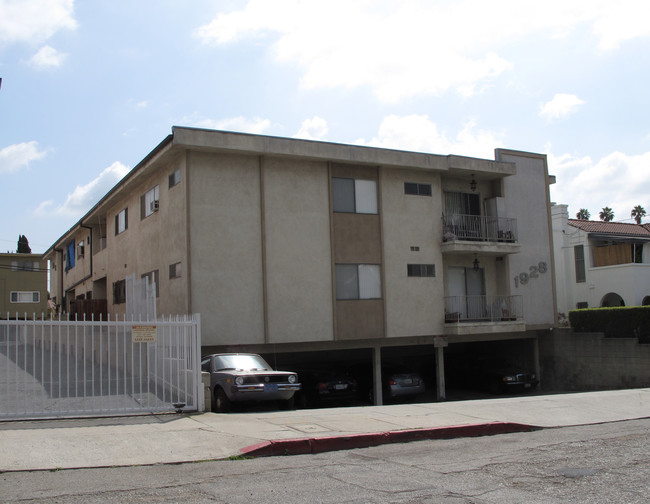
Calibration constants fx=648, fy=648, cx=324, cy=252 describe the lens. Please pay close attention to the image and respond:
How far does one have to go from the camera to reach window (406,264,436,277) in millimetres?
22750

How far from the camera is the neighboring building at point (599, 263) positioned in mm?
32500

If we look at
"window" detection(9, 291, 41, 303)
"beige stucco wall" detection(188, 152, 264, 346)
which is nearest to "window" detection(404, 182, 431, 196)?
"beige stucco wall" detection(188, 152, 264, 346)

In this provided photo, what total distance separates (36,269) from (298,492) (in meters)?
56.7

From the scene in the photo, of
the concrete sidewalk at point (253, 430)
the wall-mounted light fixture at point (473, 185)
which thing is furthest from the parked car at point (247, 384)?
the wall-mounted light fixture at point (473, 185)

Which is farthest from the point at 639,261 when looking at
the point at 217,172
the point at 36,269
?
the point at 36,269

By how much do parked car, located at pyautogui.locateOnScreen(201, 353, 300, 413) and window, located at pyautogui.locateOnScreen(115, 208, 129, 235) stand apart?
525 inches

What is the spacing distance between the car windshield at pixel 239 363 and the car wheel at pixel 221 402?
626 mm

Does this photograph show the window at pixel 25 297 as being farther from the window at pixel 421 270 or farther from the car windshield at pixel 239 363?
the car windshield at pixel 239 363

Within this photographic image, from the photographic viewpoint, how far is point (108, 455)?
336 inches

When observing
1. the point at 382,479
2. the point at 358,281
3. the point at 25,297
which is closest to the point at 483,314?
the point at 358,281

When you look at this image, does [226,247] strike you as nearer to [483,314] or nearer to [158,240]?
[158,240]

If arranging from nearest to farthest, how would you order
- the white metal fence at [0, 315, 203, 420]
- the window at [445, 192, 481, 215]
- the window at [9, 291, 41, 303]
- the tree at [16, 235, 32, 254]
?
the white metal fence at [0, 315, 203, 420] → the window at [445, 192, 481, 215] → the window at [9, 291, 41, 303] → the tree at [16, 235, 32, 254]

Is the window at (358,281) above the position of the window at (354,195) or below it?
below

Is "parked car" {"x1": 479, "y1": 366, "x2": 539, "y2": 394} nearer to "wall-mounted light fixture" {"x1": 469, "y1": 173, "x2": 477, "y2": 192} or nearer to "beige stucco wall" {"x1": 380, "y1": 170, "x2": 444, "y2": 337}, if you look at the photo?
"beige stucco wall" {"x1": 380, "y1": 170, "x2": 444, "y2": 337}
